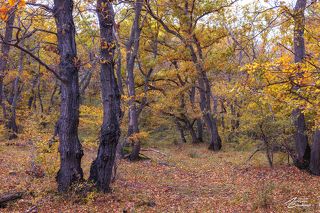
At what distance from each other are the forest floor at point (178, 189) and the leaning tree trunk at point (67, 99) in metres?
0.53

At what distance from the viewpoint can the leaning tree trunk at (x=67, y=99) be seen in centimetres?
776

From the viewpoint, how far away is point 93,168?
8297mm

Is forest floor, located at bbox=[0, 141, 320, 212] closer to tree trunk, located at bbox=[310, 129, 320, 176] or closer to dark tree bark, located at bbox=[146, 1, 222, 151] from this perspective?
tree trunk, located at bbox=[310, 129, 320, 176]

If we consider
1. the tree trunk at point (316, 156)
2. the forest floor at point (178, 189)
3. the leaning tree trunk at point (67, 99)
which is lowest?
the forest floor at point (178, 189)

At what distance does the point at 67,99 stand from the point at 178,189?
15.0 ft

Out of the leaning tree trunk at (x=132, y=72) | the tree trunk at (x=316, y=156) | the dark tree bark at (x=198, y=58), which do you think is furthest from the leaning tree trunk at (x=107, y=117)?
the dark tree bark at (x=198, y=58)

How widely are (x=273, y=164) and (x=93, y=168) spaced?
8.95 m

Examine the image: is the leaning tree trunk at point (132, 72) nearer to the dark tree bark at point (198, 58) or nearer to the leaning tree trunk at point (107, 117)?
the dark tree bark at point (198, 58)

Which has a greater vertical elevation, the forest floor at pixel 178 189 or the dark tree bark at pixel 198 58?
the dark tree bark at pixel 198 58

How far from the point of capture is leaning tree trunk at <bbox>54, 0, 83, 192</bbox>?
776 centimetres

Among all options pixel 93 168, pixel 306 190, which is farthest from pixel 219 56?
pixel 93 168

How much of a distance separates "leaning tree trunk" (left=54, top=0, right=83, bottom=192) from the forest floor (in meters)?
0.53

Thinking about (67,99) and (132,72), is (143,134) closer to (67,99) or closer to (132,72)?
(132,72)

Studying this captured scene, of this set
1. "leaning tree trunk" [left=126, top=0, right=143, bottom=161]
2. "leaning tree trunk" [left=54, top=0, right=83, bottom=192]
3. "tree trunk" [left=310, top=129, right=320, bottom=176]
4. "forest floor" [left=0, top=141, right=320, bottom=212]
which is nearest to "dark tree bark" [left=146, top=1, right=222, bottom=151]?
"leaning tree trunk" [left=126, top=0, right=143, bottom=161]
